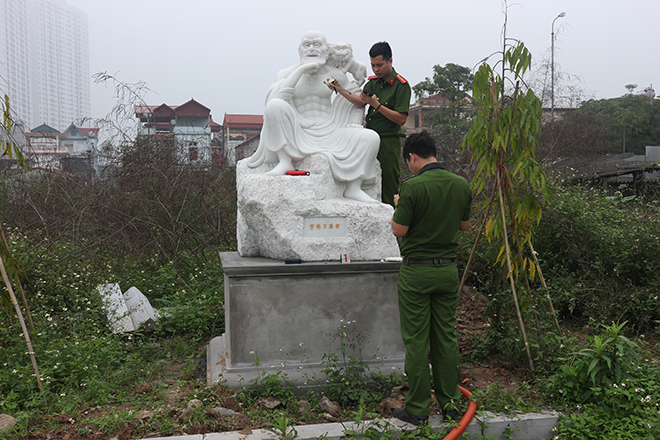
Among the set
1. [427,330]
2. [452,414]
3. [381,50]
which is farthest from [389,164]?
[452,414]

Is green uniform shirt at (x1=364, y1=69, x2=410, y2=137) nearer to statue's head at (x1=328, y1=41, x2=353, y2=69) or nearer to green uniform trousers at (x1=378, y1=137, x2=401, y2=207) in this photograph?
green uniform trousers at (x1=378, y1=137, x2=401, y2=207)

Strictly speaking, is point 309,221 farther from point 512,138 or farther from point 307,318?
point 512,138

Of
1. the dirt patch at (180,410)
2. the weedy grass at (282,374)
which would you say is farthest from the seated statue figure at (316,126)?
the dirt patch at (180,410)

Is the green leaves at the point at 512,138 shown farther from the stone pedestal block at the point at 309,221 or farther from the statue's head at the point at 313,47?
the statue's head at the point at 313,47

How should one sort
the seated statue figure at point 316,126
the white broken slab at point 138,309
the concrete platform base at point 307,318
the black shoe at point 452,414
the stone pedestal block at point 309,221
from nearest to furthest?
the black shoe at point 452,414 < the concrete platform base at point 307,318 < the stone pedestal block at point 309,221 < the seated statue figure at point 316,126 < the white broken slab at point 138,309

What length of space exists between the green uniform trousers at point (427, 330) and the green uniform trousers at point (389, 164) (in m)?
1.90

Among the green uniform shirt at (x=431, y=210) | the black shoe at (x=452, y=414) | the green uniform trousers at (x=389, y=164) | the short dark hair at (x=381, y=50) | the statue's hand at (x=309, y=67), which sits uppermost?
the short dark hair at (x=381, y=50)

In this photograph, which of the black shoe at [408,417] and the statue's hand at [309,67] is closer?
the black shoe at [408,417]

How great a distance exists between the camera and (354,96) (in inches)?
182

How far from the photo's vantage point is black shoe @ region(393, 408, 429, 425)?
298 cm

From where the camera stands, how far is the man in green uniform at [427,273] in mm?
2926

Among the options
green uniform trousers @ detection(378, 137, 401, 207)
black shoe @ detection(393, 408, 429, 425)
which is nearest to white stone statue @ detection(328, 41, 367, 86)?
green uniform trousers @ detection(378, 137, 401, 207)

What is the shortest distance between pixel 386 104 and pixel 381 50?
1.58 ft

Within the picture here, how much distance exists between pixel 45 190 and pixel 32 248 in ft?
8.04
